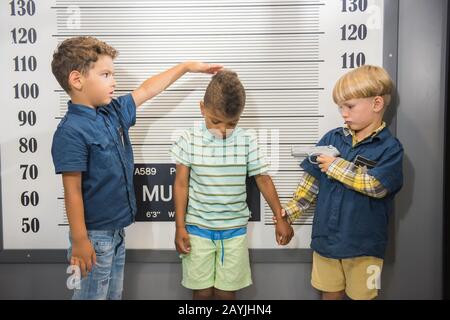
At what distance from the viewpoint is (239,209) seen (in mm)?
1165

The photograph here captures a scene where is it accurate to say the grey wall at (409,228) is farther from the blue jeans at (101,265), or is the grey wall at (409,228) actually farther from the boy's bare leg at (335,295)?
the blue jeans at (101,265)

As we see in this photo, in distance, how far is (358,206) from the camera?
43.6 inches

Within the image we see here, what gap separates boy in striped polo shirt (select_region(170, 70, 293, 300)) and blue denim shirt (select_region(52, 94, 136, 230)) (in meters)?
0.15

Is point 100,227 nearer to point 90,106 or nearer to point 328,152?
point 90,106

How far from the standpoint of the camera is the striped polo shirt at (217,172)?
1130 mm

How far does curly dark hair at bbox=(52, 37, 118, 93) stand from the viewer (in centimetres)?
A: 104

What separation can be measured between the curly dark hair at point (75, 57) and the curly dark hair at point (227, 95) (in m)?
0.30

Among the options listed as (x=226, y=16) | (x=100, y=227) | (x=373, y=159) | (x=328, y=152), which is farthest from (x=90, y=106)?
(x=373, y=159)

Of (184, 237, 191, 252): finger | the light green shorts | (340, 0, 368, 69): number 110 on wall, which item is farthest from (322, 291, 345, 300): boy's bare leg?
(340, 0, 368, 69): number 110 on wall

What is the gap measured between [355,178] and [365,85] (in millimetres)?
244

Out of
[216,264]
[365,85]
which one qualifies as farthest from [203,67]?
[216,264]

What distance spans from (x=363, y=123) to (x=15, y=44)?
A: 1001 millimetres

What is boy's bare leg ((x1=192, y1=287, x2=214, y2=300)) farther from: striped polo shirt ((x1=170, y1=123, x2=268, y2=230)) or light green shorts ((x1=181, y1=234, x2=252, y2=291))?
striped polo shirt ((x1=170, y1=123, x2=268, y2=230))

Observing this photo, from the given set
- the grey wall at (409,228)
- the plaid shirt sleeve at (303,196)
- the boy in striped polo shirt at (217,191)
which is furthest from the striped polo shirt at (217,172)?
the grey wall at (409,228)
